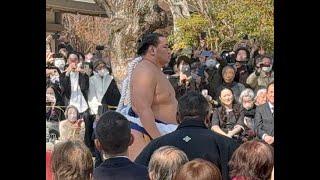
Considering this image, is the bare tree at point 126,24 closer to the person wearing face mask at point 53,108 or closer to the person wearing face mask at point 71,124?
the person wearing face mask at point 53,108

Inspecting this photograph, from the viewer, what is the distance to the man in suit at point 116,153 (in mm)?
2826

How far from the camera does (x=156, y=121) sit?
4.66 meters

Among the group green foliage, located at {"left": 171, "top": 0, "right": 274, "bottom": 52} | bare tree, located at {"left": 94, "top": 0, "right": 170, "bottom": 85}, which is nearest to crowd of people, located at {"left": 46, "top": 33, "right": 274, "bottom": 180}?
green foliage, located at {"left": 171, "top": 0, "right": 274, "bottom": 52}

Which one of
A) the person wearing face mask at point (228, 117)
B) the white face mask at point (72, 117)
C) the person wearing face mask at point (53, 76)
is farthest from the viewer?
the person wearing face mask at point (53, 76)

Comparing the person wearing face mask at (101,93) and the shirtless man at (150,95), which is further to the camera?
the person wearing face mask at (101,93)

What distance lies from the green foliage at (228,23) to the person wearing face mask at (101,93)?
3.46 m

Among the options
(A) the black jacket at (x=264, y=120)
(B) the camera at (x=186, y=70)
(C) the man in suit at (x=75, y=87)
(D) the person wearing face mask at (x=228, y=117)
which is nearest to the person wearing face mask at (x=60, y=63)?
(C) the man in suit at (x=75, y=87)

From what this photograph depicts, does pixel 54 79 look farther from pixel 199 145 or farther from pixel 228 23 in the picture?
pixel 199 145

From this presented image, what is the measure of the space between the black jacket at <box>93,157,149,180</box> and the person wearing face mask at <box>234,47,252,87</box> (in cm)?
475

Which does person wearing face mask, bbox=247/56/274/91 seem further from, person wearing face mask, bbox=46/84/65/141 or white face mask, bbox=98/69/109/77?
person wearing face mask, bbox=46/84/65/141
